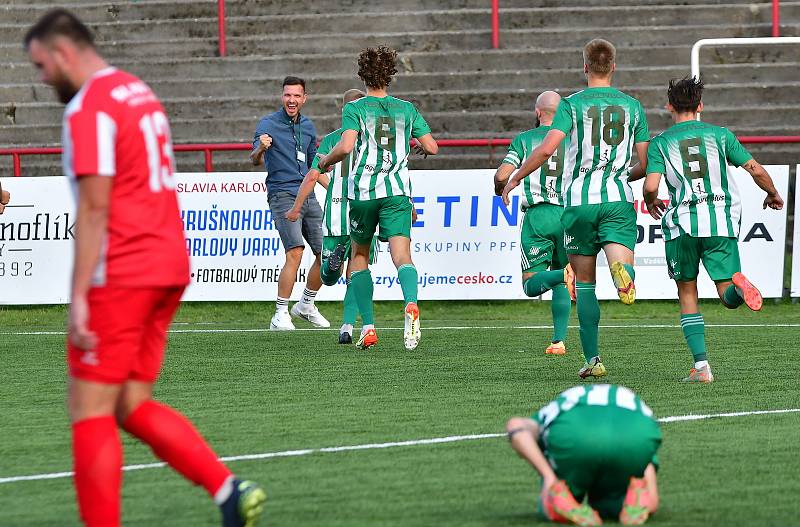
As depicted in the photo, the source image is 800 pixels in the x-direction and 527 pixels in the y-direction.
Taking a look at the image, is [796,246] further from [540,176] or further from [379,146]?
[379,146]

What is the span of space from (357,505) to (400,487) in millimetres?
366

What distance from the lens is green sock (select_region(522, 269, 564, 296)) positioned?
1081 centimetres

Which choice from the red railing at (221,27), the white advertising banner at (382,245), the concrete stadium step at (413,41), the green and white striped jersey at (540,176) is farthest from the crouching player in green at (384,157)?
the red railing at (221,27)

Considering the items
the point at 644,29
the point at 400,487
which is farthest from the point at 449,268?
the point at 400,487

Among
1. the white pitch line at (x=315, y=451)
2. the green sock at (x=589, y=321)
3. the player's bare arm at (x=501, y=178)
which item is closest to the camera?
the white pitch line at (x=315, y=451)

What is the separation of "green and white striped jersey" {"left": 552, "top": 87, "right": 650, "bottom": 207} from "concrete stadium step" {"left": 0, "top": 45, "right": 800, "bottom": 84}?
32.6 feet

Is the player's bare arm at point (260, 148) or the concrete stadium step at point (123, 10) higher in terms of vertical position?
the concrete stadium step at point (123, 10)

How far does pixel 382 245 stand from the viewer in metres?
14.9

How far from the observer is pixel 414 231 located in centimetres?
1478

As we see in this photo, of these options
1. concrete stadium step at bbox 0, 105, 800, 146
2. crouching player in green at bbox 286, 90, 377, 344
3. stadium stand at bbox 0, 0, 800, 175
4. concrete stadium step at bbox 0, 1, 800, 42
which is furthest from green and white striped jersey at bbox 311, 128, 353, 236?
concrete stadium step at bbox 0, 1, 800, 42

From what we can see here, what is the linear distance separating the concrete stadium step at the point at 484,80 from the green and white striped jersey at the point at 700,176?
32.2 feet

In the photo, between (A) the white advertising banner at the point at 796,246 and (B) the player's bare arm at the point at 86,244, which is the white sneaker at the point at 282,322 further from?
(B) the player's bare arm at the point at 86,244

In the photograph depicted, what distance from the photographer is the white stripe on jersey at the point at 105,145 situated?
427cm

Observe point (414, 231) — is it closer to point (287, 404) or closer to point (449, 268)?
point (449, 268)
